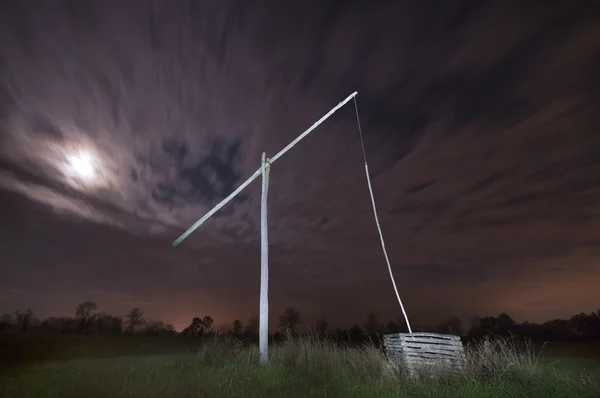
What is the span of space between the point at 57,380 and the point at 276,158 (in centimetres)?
1071

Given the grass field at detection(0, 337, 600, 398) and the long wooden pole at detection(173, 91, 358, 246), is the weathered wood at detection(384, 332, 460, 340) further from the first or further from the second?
the long wooden pole at detection(173, 91, 358, 246)

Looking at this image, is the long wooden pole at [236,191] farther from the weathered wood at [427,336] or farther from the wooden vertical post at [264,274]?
the weathered wood at [427,336]

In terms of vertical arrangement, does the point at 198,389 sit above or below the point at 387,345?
below

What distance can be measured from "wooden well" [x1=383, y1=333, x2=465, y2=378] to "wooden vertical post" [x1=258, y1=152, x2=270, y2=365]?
190 inches

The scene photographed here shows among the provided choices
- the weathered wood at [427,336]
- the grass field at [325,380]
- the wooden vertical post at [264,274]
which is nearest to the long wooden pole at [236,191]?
the wooden vertical post at [264,274]

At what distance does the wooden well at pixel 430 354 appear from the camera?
9820 millimetres

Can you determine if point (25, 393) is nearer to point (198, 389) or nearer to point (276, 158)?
point (198, 389)

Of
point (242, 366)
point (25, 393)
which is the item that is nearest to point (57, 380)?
point (25, 393)

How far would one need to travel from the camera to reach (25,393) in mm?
7078

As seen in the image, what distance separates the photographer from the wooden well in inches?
387

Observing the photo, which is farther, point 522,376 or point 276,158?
point 276,158

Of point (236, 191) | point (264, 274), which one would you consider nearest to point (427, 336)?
point (264, 274)

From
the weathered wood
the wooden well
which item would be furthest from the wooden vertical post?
the weathered wood

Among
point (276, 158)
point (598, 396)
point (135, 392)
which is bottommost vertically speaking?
point (598, 396)
